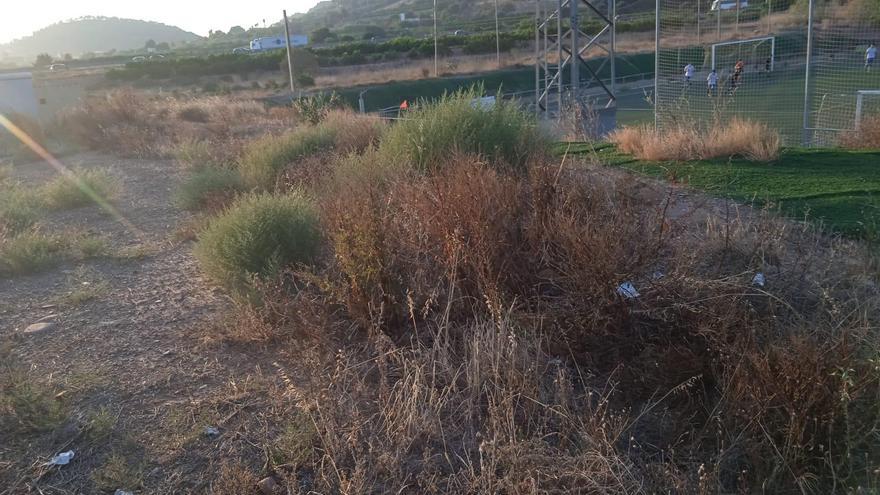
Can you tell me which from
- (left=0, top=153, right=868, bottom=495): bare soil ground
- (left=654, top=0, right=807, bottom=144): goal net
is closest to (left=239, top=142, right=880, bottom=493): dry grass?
(left=0, top=153, right=868, bottom=495): bare soil ground

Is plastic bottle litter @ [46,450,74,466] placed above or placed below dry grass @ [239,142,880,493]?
below

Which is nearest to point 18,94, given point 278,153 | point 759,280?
point 278,153

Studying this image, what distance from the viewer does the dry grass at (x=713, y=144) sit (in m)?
9.88

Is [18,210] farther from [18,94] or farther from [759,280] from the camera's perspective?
[18,94]

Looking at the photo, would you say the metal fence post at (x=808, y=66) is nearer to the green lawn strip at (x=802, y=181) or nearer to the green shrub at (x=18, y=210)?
the green lawn strip at (x=802, y=181)

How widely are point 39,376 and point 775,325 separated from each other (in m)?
4.35

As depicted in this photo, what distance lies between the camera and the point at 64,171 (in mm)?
14250

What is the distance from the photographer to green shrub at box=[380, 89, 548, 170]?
729 centimetres

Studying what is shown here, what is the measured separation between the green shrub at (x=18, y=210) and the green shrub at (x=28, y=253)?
2.82ft

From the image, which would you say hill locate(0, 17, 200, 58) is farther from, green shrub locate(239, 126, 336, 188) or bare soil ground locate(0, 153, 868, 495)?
bare soil ground locate(0, 153, 868, 495)

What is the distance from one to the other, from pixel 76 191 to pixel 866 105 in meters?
13.4

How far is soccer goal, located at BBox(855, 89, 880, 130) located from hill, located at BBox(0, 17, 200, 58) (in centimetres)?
16321

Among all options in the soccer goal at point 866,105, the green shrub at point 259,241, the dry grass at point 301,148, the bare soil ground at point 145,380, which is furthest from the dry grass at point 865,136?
the green shrub at point 259,241

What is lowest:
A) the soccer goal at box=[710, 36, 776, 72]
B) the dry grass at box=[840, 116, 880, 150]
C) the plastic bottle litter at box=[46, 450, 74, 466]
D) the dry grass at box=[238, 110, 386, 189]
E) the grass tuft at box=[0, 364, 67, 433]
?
the plastic bottle litter at box=[46, 450, 74, 466]
